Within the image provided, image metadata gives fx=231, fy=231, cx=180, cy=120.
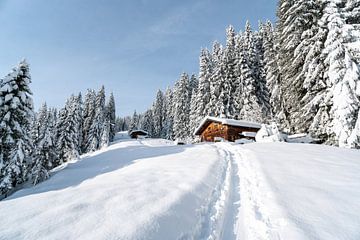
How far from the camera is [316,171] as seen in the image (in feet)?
30.9

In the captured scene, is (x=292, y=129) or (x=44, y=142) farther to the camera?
(x=292, y=129)

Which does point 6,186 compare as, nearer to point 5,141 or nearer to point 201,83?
point 5,141

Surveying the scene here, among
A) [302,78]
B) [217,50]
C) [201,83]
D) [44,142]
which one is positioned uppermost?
[217,50]

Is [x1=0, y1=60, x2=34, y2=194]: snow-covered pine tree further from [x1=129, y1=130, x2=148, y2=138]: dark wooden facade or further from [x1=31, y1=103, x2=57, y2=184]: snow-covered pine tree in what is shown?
[x1=129, y1=130, x2=148, y2=138]: dark wooden facade

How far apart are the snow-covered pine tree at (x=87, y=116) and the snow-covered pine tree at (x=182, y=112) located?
2223 centimetres

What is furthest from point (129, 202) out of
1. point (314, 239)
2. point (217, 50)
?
point (217, 50)

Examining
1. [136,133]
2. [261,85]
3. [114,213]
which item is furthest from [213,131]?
[136,133]

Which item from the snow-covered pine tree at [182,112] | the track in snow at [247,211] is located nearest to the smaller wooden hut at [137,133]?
the snow-covered pine tree at [182,112]

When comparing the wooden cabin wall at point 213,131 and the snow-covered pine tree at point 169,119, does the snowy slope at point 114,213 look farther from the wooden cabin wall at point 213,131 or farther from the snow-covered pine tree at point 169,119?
the snow-covered pine tree at point 169,119

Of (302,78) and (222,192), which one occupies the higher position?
(302,78)

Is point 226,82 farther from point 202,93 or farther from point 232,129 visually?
point 232,129

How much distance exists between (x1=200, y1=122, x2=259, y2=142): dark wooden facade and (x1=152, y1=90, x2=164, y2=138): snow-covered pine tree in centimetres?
4842

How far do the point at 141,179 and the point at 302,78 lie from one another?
20.5 metres

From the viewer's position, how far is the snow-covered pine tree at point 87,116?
2294 inches
